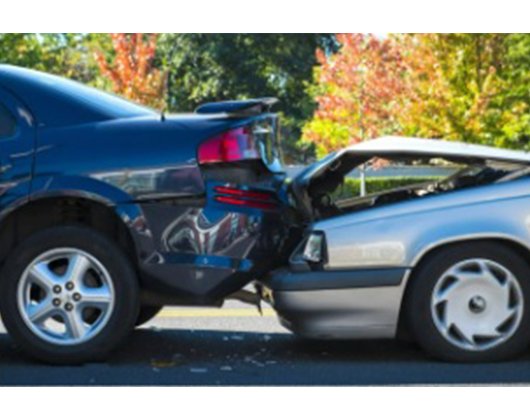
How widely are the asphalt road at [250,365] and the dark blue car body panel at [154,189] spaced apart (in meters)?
0.44

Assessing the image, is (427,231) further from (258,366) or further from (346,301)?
(258,366)

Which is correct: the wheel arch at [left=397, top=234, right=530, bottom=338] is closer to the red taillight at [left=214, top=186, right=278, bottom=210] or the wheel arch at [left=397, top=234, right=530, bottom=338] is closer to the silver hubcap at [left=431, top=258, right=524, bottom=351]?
the silver hubcap at [left=431, top=258, right=524, bottom=351]

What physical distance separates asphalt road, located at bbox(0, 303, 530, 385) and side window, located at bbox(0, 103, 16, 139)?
120 cm

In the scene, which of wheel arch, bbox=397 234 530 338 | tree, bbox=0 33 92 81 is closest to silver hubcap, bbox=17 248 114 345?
wheel arch, bbox=397 234 530 338

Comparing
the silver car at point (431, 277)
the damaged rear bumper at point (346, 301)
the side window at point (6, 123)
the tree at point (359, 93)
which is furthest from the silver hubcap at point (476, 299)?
the tree at point (359, 93)

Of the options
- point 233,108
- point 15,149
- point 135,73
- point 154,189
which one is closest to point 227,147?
point 233,108

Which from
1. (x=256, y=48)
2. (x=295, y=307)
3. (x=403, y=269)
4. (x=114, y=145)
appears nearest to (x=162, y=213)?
(x=114, y=145)

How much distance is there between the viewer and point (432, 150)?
5543mm

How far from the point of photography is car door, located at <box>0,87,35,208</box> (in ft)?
17.0

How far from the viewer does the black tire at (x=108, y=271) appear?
5.17 meters

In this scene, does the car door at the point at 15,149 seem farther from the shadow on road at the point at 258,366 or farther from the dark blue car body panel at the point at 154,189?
the shadow on road at the point at 258,366

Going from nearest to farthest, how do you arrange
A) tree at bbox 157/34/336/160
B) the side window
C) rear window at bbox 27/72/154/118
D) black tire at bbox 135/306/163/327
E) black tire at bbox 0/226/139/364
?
black tire at bbox 0/226/139/364 → the side window → rear window at bbox 27/72/154/118 → black tire at bbox 135/306/163/327 → tree at bbox 157/34/336/160

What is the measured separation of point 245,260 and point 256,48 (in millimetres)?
39520

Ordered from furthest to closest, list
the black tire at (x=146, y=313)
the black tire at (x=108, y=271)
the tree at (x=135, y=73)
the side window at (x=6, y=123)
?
the tree at (x=135, y=73), the black tire at (x=146, y=313), the side window at (x=6, y=123), the black tire at (x=108, y=271)
